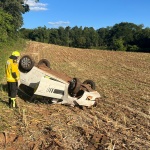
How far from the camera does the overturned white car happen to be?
861 centimetres

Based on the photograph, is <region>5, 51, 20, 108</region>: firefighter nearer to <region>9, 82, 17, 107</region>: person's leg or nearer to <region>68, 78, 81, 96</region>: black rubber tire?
<region>9, 82, 17, 107</region>: person's leg

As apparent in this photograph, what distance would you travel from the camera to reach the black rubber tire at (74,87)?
8570mm

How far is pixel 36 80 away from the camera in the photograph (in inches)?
360

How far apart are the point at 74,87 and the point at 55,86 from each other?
1.73 feet

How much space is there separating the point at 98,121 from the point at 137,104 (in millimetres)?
2319

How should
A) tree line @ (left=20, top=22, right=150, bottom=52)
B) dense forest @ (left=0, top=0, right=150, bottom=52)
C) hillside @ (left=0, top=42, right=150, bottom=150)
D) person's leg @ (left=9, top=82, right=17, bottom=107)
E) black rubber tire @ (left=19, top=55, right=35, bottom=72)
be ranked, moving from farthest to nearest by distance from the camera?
1. tree line @ (left=20, top=22, right=150, bottom=52)
2. dense forest @ (left=0, top=0, right=150, bottom=52)
3. black rubber tire @ (left=19, top=55, right=35, bottom=72)
4. person's leg @ (left=9, top=82, right=17, bottom=107)
5. hillside @ (left=0, top=42, right=150, bottom=150)

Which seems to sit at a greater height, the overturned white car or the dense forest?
the dense forest

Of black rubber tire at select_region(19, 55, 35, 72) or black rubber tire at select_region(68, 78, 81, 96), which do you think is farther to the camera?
black rubber tire at select_region(19, 55, 35, 72)

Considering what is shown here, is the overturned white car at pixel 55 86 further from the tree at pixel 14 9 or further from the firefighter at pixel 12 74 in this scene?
the tree at pixel 14 9

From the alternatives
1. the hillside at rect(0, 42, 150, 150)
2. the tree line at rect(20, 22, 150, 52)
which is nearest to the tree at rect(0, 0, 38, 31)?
the hillside at rect(0, 42, 150, 150)

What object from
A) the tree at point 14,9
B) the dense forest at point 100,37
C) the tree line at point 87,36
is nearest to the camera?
the tree at point 14,9

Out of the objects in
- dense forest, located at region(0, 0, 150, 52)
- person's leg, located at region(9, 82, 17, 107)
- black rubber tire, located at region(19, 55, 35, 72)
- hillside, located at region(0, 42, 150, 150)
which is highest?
dense forest, located at region(0, 0, 150, 52)

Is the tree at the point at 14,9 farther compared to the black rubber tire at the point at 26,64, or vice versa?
the tree at the point at 14,9

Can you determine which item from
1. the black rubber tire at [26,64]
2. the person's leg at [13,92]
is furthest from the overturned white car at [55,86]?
the person's leg at [13,92]
